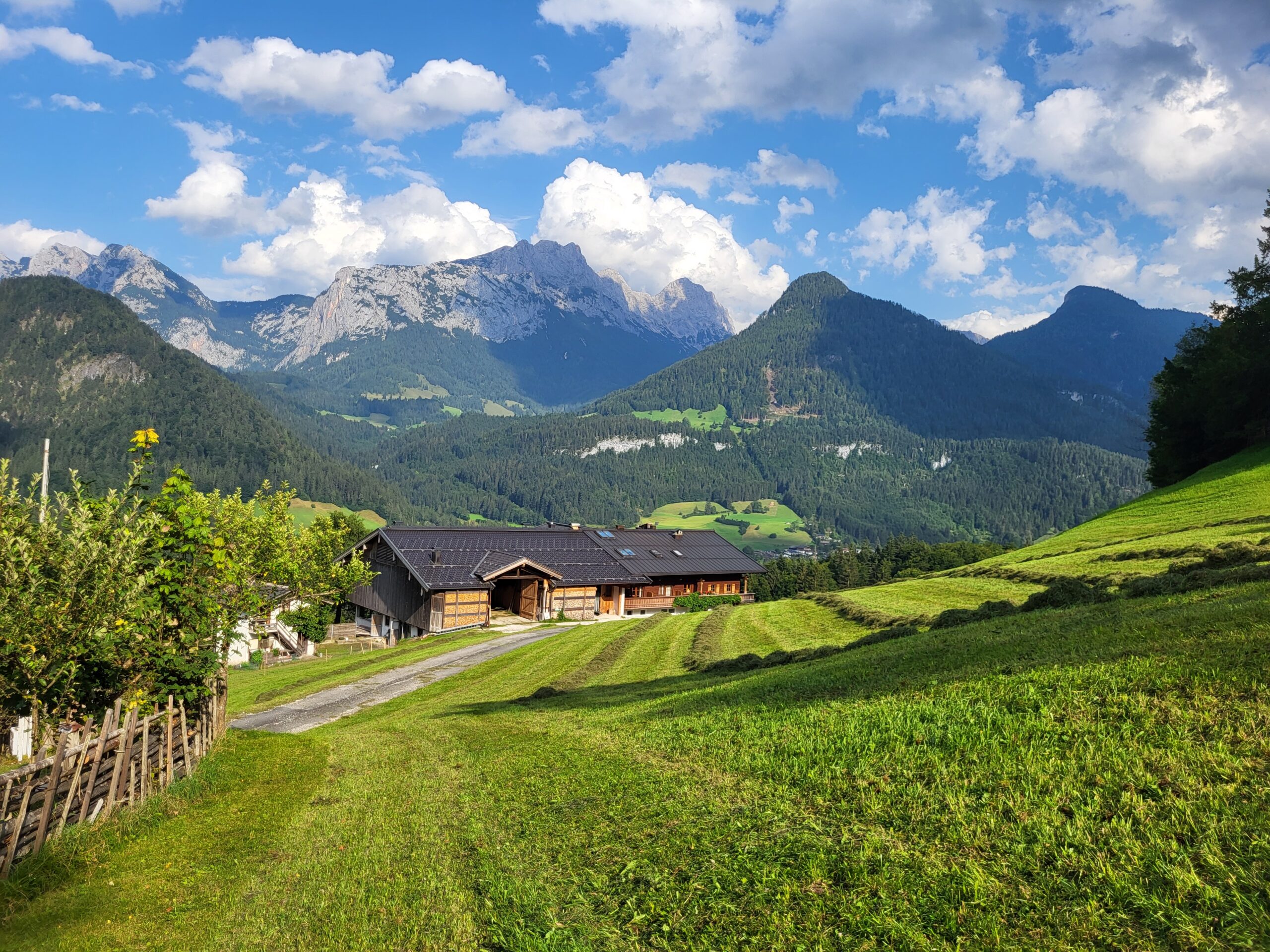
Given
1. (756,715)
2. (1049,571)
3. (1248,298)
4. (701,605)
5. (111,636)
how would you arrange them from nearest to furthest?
(111,636) → (756,715) → (1049,571) → (1248,298) → (701,605)

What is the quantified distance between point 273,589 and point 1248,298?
83743 millimetres

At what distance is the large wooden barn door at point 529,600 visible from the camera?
63.0 m

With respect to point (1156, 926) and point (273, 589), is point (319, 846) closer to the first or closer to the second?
point (1156, 926)

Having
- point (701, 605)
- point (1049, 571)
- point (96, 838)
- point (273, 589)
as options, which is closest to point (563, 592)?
point (701, 605)

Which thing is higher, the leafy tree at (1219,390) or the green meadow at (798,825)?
the leafy tree at (1219,390)

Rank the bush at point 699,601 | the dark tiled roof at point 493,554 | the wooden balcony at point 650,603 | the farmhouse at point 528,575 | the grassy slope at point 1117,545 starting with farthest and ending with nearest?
the bush at point 699,601
the wooden balcony at point 650,603
the dark tiled roof at point 493,554
the farmhouse at point 528,575
the grassy slope at point 1117,545

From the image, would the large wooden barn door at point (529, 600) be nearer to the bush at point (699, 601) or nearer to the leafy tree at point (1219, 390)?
the bush at point (699, 601)

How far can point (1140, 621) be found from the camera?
13.5 metres

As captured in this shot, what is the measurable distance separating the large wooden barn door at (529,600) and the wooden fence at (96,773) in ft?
154

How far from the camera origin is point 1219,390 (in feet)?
185

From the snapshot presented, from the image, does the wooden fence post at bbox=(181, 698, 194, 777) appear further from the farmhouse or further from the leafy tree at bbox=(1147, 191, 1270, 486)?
the leafy tree at bbox=(1147, 191, 1270, 486)

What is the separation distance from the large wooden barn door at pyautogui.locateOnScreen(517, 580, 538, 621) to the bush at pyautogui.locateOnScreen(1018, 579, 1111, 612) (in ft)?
154

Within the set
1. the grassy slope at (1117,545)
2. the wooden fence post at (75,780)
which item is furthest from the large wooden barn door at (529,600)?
the wooden fence post at (75,780)

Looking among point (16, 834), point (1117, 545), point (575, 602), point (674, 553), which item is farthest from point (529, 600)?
point (16, 834)
